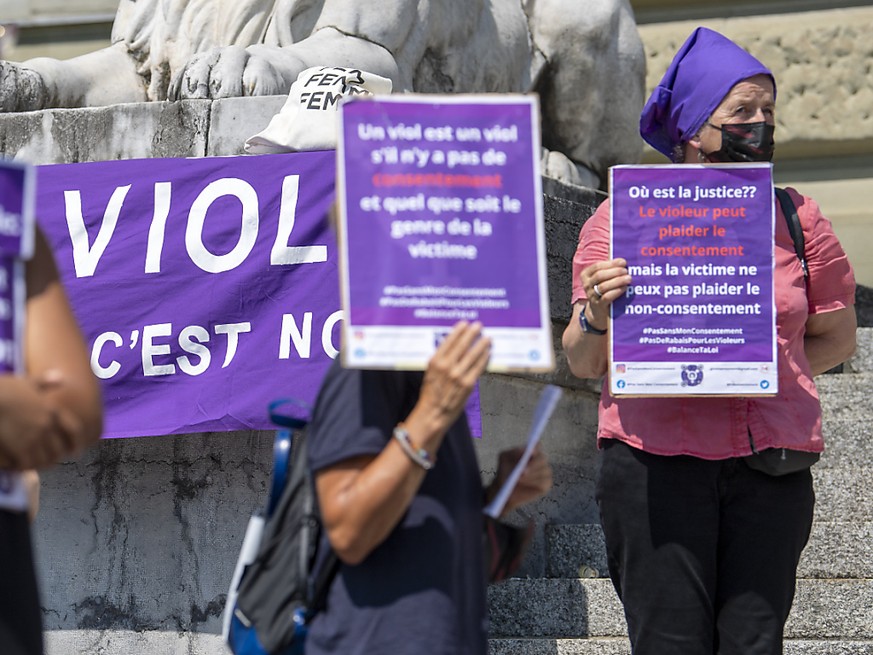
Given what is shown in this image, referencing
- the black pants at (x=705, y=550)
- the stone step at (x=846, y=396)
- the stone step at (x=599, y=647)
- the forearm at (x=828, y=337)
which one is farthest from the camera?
the stone step at (x=846, y=396)

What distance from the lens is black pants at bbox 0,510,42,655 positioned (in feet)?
7.89

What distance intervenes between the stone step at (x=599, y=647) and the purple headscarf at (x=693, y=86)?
1.59m

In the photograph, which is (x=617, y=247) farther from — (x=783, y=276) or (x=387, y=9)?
(x=387, y=9)

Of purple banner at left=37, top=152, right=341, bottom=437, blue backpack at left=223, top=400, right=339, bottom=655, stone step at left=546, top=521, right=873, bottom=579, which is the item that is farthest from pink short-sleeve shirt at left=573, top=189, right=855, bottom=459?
stone step at left=546, top=521, right=873, bottom=579

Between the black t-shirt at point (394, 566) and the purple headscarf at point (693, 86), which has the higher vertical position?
the purple headscarf at point (693, 86)

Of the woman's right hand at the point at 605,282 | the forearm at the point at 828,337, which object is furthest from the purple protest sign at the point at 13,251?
the forearm at the point at 828,337

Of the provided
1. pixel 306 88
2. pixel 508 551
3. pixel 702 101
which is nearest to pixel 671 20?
pixel 306 88

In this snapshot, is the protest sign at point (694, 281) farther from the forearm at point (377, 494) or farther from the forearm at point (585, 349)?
the forearm at point (377, 494)

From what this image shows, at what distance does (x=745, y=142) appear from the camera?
3959 mm

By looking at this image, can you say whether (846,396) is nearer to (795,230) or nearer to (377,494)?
(795,230)

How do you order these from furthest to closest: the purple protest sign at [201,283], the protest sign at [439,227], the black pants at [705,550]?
the purple protest sign at [201,283]
the black pants at [705,550]
the protest sign at [439,227]

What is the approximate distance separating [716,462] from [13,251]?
1887mm

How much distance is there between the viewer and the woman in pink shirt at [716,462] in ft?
12.4

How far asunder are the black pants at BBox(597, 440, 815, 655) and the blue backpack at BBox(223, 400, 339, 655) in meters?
1.10
